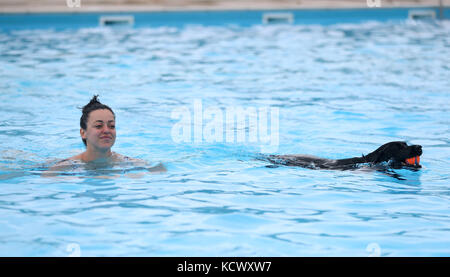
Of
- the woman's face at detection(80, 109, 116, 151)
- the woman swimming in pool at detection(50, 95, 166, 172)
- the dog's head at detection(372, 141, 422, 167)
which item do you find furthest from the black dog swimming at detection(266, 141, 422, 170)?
the woman's face at detection(80, 109, 116, 151)

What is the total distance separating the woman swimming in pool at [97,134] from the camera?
15.5 feet

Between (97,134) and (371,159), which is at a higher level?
(97,134)

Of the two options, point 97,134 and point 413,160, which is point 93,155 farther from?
point 413,160

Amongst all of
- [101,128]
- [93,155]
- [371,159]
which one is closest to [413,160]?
[371,159]

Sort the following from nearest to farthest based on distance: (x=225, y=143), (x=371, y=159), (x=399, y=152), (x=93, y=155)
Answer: (x=399, y=152) → (x=371, y=159) → (x=93, y=155) → (x=225, y=143)

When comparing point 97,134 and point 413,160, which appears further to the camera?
point 97,134

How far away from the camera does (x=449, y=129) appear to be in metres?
6.36

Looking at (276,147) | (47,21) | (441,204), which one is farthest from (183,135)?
(47,21)

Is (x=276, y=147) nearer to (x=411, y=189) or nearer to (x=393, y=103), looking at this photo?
(x=411, y=189)

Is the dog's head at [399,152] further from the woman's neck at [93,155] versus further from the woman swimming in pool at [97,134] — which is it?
the woman's neck at [93,155]

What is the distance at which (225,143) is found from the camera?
19.5 feet

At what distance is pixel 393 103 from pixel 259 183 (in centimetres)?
334

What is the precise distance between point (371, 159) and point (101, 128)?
192 cm

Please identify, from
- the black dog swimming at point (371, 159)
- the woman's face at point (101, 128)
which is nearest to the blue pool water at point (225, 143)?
the black dog swimming at point (371, 159)
